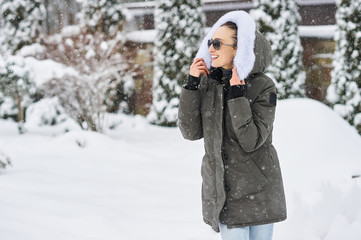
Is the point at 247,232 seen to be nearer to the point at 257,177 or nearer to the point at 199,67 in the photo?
the point at 257,177

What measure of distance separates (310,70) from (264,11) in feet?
8.29

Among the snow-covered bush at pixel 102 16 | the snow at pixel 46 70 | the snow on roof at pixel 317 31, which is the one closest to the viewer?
the snow at pixel 46 70

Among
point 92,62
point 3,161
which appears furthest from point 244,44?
point 92,62

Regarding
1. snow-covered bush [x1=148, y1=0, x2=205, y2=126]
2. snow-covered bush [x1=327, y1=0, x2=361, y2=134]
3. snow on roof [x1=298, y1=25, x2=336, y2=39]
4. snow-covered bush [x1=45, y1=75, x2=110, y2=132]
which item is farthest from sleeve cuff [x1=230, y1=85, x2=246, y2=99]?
snow on roof [x1=298, y1=25, x2=336, y2=39]

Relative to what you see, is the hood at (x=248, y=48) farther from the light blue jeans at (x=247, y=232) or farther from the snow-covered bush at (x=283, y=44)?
the snow-covered bush at (x=283, y=44)

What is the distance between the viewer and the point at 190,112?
1857 millimetres

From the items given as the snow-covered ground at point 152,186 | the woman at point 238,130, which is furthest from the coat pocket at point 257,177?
the snow-covered ground at point 152,186

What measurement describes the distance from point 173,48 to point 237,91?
9924 mm

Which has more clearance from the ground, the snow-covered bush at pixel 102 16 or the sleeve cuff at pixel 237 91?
the snow-covered bush at pixel 102 16

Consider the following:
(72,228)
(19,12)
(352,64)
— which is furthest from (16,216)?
(19,12)

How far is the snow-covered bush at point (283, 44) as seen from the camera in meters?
10.1

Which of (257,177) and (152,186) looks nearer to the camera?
(257,177)

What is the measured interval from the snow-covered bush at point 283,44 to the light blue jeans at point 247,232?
8.55 metres

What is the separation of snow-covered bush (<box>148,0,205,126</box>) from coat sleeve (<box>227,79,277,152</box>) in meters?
9.50
